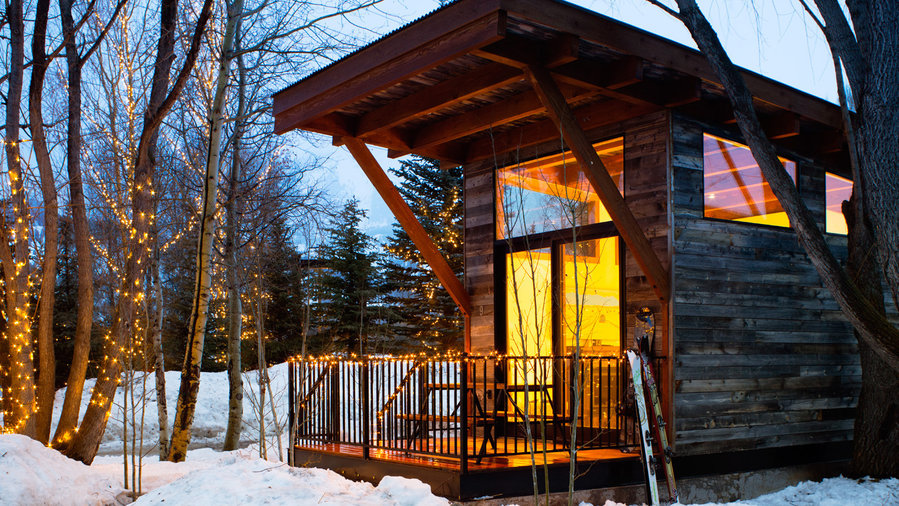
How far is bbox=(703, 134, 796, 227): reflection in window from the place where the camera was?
7.05m

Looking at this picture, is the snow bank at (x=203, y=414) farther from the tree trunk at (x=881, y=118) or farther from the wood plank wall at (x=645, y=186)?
the tree trunk at (x=881, y=118)

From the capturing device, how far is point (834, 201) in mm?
8531

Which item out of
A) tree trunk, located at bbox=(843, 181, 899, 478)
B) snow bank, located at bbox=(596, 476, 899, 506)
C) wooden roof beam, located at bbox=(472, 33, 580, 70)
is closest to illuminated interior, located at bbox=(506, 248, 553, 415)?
snow bank, located at bbox=(596, 476, 899, 506)

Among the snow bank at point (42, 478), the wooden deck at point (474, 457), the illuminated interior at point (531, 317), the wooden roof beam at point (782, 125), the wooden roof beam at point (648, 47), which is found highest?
the wooden roof beam at point (648, 47)

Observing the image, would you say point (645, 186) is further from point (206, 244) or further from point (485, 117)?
point (206, 244)

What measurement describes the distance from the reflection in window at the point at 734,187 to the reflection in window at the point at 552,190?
2.83 ft

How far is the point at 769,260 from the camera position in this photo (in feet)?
24.5

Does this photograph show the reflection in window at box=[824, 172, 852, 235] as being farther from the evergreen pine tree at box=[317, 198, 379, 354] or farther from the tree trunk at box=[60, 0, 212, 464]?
the evergreen pine tree at box=[317, 198, 379, 354]

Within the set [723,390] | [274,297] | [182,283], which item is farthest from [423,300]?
[723,390]

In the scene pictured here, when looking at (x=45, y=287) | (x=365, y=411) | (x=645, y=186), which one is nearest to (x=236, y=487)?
(x=365, y=411)

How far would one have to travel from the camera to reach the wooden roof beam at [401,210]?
24.2 feet

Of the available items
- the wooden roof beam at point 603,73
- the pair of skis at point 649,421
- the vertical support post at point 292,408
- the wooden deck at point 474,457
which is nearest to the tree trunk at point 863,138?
the wooden roof beam at point 603,73

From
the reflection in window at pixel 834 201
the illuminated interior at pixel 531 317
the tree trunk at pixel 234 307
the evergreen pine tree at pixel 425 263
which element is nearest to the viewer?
the illuminated interior at pixel 531 317

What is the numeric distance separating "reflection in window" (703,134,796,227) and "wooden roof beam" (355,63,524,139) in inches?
96.0
